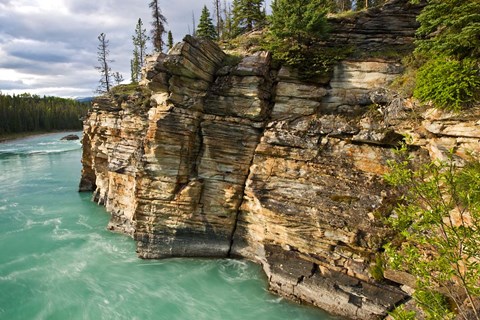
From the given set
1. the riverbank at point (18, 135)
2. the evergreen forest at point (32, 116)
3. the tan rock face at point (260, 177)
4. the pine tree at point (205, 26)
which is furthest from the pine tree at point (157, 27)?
the riverbank at point (18, 135)

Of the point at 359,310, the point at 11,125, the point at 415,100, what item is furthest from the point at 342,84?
the point at 11,125

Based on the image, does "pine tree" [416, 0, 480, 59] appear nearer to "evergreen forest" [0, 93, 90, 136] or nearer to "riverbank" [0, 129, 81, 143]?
"evergreen forest" [0, 93, 90, 136]

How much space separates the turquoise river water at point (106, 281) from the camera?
46.1 feet

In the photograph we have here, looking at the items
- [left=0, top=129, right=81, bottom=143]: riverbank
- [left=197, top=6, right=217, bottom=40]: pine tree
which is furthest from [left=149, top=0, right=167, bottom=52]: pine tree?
[left=0, top=129, right=81, bottom=143]: riverbank

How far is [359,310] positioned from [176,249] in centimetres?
1058

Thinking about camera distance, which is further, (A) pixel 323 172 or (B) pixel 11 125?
(B) pixel 11 125

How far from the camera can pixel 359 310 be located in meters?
12.5

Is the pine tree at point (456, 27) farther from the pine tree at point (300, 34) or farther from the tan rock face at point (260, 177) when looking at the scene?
the pine tree at point (300, 34)

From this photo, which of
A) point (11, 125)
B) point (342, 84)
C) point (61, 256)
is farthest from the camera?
point (11, 125)

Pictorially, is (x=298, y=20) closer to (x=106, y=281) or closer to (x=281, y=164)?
(x=281, y=164)

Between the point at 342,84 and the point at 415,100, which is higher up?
the point at 342,84

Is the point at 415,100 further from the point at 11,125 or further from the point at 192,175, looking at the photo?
the point at 11,125

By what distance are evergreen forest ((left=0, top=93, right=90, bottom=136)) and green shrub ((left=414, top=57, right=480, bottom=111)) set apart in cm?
7779

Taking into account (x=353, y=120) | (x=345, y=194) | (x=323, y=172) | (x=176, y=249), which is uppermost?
(x=353, y=120)
